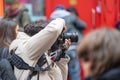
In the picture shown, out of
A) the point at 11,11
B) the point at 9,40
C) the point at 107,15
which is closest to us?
the point at 9,40

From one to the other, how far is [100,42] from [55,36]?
1451mm

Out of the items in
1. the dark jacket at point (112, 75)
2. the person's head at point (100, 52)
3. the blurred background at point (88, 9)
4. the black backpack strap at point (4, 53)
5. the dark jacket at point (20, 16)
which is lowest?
the blurred background at point (88, 9)

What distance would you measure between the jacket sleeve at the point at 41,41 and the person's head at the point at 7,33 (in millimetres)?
778

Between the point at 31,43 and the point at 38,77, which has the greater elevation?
the point at 31,43

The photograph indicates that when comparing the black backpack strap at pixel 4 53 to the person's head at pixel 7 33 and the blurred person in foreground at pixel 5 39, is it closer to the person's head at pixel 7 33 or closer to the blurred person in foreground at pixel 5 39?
the blurred person in foreground at pixel 5 39

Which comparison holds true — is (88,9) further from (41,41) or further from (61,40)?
(41,41)

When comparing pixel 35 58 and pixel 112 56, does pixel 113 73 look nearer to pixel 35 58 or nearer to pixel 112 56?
pixel 112 56

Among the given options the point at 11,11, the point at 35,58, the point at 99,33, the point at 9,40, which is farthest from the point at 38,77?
the point at 11,11

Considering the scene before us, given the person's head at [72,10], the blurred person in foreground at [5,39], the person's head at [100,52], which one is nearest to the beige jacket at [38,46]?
the blurred person in foreground at [5,39]

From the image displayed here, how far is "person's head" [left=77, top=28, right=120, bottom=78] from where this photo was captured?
2289 millimetres

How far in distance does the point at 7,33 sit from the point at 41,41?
951mm

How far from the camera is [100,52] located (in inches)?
90.8

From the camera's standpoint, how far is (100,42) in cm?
232

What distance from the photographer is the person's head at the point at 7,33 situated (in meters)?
4.51
